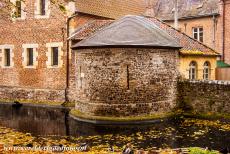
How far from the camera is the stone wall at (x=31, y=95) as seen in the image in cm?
2420

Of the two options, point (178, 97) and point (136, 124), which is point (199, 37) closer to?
point (178, 97)

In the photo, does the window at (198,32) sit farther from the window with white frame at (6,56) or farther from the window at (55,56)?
the window with white frame at (6,56)

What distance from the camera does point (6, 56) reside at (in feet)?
90.2

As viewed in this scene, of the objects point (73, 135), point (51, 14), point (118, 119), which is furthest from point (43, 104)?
point (73, 135)

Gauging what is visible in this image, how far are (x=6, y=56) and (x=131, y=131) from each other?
48.6 feet

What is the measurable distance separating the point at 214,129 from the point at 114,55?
19.4 ft

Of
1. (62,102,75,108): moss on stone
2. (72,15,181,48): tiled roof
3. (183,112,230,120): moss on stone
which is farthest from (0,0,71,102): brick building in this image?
(183,112,230,120): moss on stone

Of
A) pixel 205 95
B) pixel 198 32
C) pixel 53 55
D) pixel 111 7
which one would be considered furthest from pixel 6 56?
pixel 198 32

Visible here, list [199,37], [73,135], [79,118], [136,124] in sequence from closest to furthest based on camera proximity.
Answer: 1. [73,135]
2. [136,124]
3. [79,118]
4. [199,37]

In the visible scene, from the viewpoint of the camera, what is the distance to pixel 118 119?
1803 cm

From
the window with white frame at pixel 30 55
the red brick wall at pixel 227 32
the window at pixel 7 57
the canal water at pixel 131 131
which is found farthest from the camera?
the red brick wall at pixel 227 32

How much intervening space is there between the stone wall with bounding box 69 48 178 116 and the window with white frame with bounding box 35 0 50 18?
6.76 meters

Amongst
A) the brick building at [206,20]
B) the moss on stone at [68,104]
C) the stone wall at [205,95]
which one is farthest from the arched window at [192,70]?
the brick building at [206,20]

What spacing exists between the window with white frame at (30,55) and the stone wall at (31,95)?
1.74m
